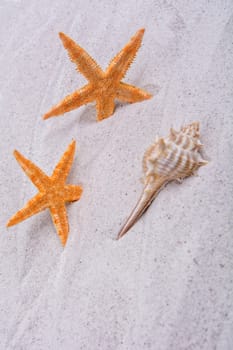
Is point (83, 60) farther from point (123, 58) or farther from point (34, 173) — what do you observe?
point (34, 173)

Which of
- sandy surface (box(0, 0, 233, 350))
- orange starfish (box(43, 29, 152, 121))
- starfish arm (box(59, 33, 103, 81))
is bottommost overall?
sandy surface (box(0, 0, 233, 350))

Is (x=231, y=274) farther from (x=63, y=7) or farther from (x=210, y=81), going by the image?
(x=63, y=7)

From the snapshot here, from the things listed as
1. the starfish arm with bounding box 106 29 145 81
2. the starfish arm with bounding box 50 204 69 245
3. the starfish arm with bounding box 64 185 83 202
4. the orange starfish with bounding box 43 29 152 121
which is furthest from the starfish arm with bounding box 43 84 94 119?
the starfish arm with bounding box 50 204 69 245

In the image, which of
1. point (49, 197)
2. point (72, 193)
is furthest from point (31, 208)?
point (72, 193)

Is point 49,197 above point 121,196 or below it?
above

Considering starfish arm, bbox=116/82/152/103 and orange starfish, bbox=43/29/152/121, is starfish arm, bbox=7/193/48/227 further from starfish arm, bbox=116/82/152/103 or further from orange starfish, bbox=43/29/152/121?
starfish arm, bbox=116/82/152/103

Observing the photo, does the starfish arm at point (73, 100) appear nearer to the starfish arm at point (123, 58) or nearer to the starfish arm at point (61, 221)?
the starfish arm at point (123, 58)

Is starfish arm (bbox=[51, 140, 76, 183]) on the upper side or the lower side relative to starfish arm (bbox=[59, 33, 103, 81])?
lower
